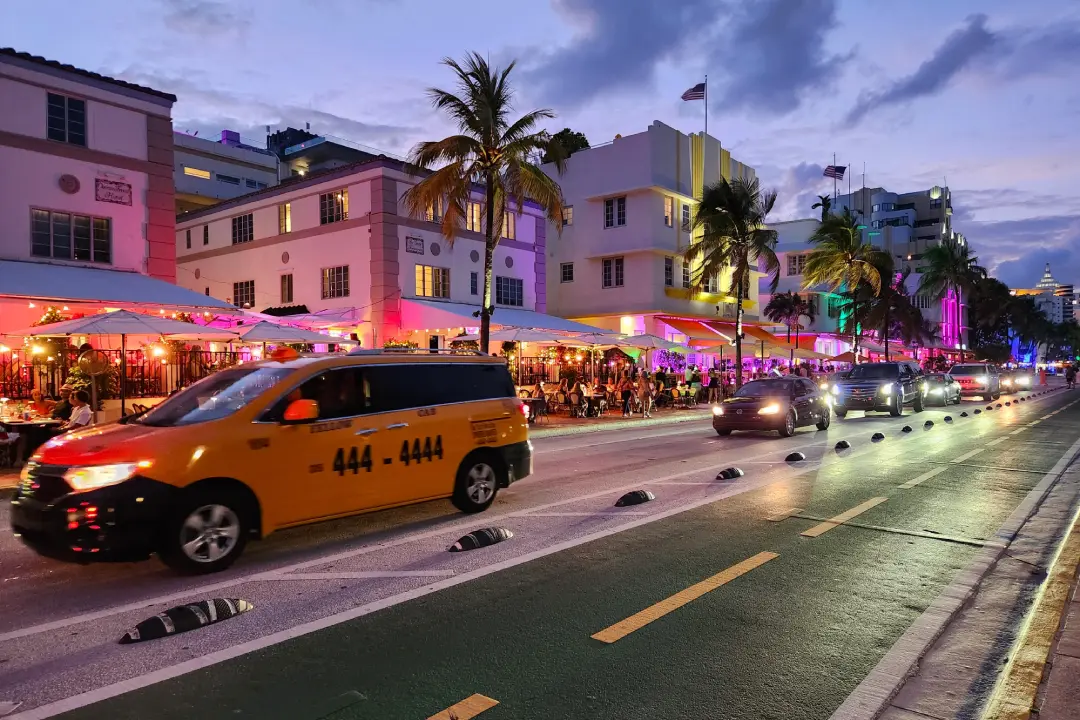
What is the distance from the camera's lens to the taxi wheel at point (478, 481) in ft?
26.2

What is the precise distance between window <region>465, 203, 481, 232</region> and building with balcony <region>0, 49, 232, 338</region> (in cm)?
Answer: 1152

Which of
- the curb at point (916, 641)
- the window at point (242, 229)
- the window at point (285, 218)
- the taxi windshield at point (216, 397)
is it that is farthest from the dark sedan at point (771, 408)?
the window at point (242, 229)

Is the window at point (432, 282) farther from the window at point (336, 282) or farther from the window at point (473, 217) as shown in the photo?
the window at point (336, 282)

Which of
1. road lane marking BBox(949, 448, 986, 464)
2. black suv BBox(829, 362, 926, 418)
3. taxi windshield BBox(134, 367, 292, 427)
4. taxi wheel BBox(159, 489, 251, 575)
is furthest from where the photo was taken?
black suv BBox(829, 362, 926, 418)

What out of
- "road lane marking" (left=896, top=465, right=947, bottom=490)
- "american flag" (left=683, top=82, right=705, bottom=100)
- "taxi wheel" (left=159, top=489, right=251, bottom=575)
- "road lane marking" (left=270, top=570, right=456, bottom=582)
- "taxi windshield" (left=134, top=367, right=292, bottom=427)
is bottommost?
"road lane marking" (left=896, top=465, right=947, bottom=490)

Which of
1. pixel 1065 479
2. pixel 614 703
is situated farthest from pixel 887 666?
pixel 1065 479

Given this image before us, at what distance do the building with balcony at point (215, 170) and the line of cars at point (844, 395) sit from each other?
3960 cm

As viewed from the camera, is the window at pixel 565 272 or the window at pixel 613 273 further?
the window at pixel 565 272

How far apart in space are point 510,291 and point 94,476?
26328mm

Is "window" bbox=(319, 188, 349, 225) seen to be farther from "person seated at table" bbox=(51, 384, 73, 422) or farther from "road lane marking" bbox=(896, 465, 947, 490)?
"road lane marking" bbox=(896, 465, 947, 490)

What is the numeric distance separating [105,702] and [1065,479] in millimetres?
12456

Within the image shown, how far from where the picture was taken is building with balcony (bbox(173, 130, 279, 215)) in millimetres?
47375

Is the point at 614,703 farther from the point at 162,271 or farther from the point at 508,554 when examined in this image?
the point at 162,271

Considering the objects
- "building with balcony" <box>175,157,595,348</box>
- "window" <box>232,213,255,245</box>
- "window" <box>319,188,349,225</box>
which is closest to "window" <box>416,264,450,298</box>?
"building with balcony" <box>175,157,595,348</box>
